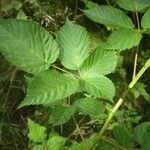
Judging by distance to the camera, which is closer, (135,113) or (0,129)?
(0,129)

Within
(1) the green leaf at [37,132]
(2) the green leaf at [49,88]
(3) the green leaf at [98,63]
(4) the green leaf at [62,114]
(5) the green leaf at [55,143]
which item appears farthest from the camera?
(1) the green leaf at [37,132]

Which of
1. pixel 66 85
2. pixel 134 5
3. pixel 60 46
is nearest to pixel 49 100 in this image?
pixel 66 85

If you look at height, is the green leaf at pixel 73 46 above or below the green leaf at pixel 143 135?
above

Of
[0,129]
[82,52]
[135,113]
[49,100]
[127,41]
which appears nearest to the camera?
[49,100]

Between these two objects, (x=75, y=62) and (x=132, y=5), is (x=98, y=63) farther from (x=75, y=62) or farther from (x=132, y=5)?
(x=132, y=5)

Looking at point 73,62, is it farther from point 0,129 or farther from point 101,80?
point 0,129

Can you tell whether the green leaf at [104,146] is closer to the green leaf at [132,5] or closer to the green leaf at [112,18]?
the green leaf at [112,18]

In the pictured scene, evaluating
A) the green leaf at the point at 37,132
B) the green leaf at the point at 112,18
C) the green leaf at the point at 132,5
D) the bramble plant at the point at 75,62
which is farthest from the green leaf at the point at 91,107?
the green leaf at the point at 37,132
